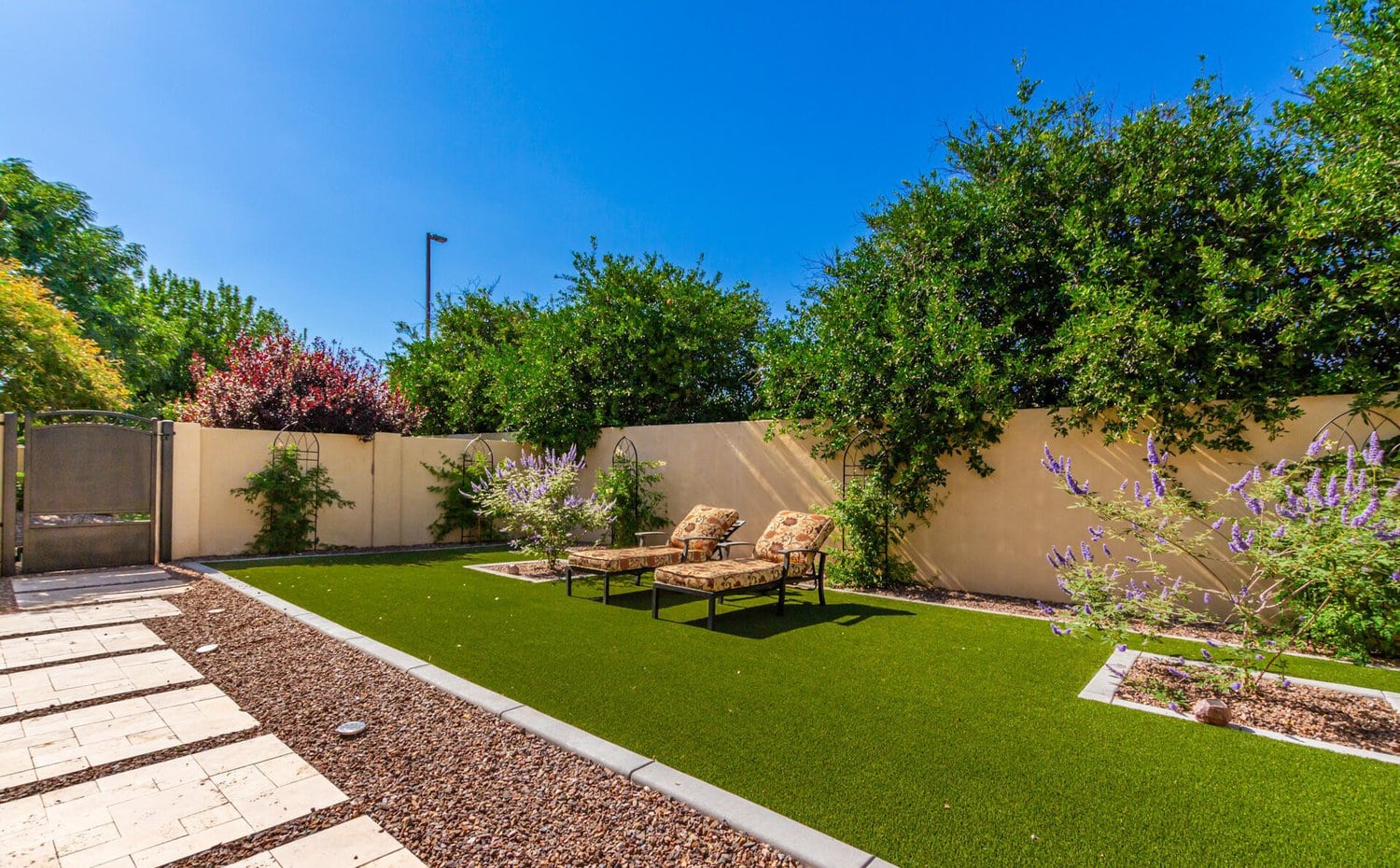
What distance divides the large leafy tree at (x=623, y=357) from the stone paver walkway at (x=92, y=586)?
552 centimetres

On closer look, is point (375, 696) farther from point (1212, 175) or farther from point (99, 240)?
point (99, 240)

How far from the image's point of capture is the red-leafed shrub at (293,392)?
989 cm

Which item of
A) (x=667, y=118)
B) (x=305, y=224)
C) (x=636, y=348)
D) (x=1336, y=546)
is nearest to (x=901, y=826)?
(x=1336, y=546)

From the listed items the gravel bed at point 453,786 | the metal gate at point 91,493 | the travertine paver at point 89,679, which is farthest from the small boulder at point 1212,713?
the metal gate at point 91,493

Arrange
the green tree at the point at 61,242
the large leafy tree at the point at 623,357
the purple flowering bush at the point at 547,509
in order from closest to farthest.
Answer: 1. the purple flowering bush at the point at 547,509
2. the large leafy tree at the point at 623,357
3. the green tree at the point at 61,242

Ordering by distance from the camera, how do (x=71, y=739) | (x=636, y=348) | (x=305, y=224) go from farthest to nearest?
(x=305, y=224), (x=636, y=348), (x=71, y=739)

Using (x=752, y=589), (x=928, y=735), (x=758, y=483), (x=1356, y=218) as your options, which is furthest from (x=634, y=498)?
(x=1356, y=218)

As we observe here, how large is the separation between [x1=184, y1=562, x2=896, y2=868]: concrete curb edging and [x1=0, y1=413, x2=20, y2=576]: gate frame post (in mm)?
6358

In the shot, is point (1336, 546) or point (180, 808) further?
point (1336, 546)

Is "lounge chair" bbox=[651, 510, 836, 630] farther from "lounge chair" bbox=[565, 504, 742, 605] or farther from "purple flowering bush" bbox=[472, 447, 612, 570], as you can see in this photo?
"purple flowering bush" bbox=[472, 447, 612, 570]

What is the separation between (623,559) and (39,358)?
9.25m

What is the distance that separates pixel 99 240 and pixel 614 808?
20.3m

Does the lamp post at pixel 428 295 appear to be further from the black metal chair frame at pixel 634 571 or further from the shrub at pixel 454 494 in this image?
the black metal chair frame at pixel 634 571

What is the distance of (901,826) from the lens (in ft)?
7.41
